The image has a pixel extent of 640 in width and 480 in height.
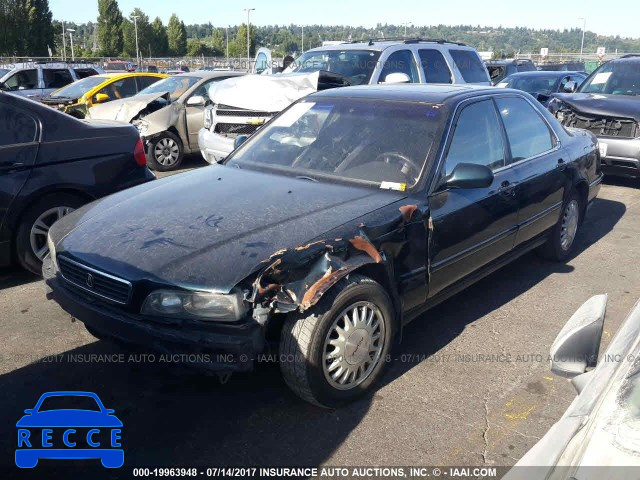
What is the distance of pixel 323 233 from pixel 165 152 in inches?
292

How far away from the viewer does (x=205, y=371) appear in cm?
270

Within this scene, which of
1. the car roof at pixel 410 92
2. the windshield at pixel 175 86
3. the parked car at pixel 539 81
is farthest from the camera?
the parked car at pixel 539 81

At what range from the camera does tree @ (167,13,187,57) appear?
3204 inches

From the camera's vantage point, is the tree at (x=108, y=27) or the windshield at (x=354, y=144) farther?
the tree at (x=108, y=27)

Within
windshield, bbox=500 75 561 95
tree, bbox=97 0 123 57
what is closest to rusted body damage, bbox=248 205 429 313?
windshield, bbox=500 75 561 95

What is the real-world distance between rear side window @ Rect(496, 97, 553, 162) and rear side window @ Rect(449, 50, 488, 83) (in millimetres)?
4603

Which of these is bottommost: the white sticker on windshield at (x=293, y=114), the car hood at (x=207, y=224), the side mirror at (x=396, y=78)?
the car hood at (x=207, y=224)

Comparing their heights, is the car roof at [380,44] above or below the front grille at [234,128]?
above

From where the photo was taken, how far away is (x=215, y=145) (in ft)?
26.1

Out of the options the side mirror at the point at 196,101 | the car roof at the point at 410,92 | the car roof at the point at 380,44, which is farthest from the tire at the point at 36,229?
the side mirror at the point at 196,101

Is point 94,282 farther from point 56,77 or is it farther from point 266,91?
point 56,77

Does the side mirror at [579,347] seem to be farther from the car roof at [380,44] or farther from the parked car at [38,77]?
the parked car at [38,77]

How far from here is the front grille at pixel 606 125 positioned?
811 cm

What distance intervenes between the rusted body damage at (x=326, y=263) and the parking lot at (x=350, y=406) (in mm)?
555
